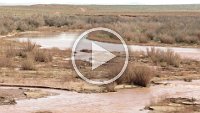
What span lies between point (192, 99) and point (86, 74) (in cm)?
648

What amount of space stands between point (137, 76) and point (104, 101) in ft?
10.8

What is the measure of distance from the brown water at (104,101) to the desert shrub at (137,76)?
459 mm

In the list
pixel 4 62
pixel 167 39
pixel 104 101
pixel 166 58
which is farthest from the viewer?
pixel 167 39

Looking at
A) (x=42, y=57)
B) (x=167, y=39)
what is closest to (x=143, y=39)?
(x=167, y=39)

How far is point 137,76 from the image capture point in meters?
18.2

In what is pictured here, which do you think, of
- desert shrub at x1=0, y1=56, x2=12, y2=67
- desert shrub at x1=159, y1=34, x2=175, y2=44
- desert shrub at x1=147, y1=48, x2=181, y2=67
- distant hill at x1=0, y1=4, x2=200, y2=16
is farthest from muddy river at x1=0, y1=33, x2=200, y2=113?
distant hill at x1=0, y1=4, x2=200, y2=16

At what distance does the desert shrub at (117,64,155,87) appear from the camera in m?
18.1

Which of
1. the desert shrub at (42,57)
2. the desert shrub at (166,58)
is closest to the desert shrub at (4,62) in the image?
the desert shrub at (42,57)

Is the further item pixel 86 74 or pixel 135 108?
pixel 86 74

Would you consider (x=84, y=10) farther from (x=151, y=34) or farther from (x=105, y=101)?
(x=105, y=101)

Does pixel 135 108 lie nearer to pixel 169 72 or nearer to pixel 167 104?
pixel 167 104

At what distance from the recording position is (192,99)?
15141mm

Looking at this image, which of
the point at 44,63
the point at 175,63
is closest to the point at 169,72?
the point at 175,63

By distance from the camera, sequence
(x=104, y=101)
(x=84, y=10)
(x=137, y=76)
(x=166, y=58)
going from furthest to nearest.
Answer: (x=84, y=10), (x=166, y=58), (x=137, y=76), (x=104, y=101)
